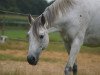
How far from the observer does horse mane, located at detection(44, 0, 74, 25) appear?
250 inches

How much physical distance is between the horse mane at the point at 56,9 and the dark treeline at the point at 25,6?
35.4 metres

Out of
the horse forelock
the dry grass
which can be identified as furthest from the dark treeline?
the horse forelock

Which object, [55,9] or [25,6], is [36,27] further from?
[25,6]

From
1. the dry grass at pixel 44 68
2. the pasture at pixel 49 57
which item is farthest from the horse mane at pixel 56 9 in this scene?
the pasture at pixel 49 57

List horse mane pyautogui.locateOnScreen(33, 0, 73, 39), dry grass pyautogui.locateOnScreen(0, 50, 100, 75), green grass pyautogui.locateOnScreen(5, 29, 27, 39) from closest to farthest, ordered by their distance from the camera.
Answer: horse mane pyautogui.locateOnScreen(33, 0, 73, 39)
dry grass pyautogui.locateOnScreen(0, 50, 100, 75)
green grass pyautogui.locateOnScreen(5, 29, 27, 39)

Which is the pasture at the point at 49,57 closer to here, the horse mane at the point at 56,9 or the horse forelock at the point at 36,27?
the horse mane at the point at 56,9

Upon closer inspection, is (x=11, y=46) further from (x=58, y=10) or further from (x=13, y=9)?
(x=13, y=9)

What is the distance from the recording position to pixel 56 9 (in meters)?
6.39

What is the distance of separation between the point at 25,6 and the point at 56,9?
41.3m

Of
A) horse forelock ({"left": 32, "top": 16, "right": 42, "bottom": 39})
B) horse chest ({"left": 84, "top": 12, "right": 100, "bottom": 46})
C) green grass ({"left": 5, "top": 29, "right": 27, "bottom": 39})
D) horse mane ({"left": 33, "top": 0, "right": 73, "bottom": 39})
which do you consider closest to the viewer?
horse forelock ({"left": 32, "top": 16, "right": 42, "bottom": 39})

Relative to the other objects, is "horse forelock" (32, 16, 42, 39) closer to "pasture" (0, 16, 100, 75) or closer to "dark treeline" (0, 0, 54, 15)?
"pasture" (0, 16, 100, 75)

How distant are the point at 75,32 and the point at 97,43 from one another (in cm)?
71

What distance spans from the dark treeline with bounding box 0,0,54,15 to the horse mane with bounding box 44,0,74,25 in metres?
35.4

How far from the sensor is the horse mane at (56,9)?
250 inches
